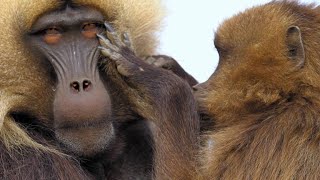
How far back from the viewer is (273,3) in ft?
23.0

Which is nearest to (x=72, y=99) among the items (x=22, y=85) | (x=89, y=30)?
(x=22, y=85)

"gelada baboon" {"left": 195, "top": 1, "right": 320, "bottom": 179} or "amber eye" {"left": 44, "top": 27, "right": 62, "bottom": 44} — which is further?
"amber eye" {"left": 44, "top": 27, "right": 62, "bottom": 44}

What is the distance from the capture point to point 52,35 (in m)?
6.47

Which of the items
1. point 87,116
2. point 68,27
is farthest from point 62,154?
point 68,27

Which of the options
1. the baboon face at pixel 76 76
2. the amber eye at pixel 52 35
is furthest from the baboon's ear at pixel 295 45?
the amber eye at pixel 52 35

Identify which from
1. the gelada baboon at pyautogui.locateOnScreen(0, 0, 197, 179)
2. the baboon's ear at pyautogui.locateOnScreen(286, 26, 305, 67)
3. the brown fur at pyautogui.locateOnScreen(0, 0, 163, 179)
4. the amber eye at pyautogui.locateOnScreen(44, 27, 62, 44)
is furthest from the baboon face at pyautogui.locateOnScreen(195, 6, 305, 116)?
the amber eye at pyautogui.locateOnScreen(44, 27, 62, 44)

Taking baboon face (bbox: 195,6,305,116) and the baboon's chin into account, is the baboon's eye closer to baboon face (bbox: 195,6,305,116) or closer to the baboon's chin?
the baboon's chin

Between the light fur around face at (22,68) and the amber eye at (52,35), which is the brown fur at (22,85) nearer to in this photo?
the light fur around face at (22,68)

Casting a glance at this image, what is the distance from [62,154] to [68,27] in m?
1.11

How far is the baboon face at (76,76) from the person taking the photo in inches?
240

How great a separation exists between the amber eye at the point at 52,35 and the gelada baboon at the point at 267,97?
1.44 metres

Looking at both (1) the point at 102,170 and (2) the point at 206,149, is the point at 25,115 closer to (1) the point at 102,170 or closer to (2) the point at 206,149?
(1) the point at 102,170

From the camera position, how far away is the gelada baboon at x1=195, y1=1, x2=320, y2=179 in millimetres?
6293

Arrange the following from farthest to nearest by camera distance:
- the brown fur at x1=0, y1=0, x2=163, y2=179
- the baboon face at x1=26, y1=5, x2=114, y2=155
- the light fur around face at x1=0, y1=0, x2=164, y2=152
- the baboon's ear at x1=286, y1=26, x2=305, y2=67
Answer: the baboon's ear at x1=286, y1=26, x2=305, y2=67 → the light fur around face at x1=0, y1=0, x2=164, y2=152 → the brown fur at x1=0, y1=0, x2=163, y2=179 → the baboon face at x1=26, y1=5, x2=114, y2=155
